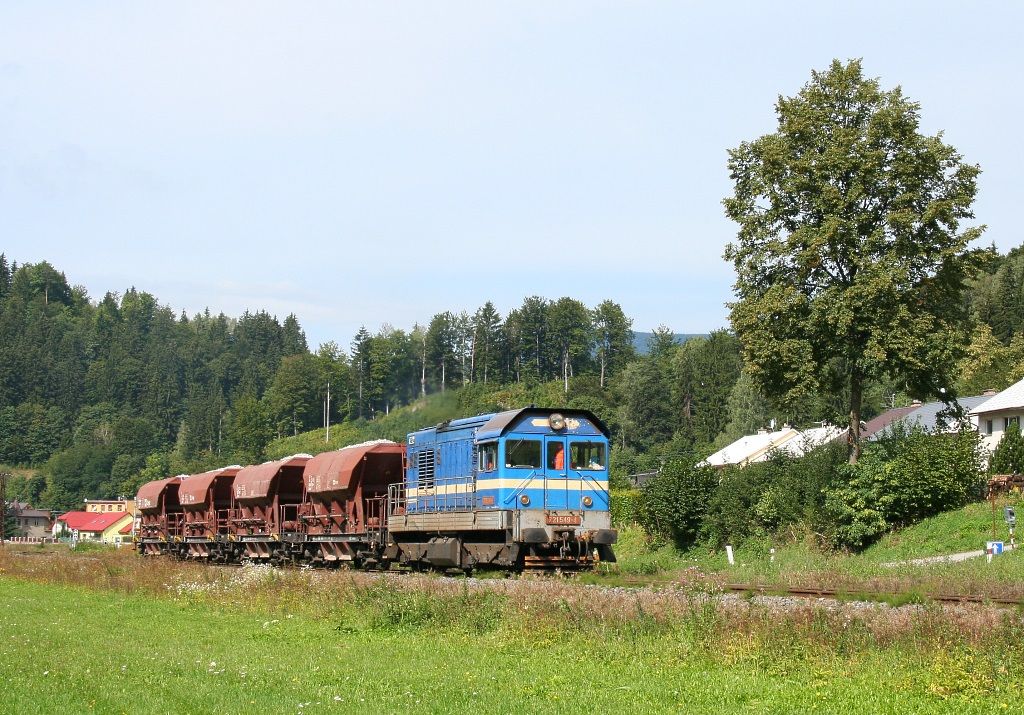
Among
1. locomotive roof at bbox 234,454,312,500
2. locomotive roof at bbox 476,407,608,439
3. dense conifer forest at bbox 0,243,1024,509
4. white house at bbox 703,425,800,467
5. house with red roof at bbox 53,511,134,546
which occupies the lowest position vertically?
house with red roof at bbox 53,511,134,546

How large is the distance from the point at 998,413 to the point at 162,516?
47691mm

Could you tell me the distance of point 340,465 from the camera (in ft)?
120

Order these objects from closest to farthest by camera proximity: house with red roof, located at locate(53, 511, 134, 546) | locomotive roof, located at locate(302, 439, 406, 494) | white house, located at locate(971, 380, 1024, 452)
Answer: locomotive roof, located at locate(302, 439, 406, 494), white house, located at locate(971, 380, 1024, 452), house with red roof, located at locate(53, 511, 134, 546)

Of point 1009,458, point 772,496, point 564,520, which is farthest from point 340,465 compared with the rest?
point 1009,458

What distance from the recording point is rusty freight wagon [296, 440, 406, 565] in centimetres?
3519

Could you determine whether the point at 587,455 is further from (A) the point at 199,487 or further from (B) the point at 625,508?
(A) the point at 199,487

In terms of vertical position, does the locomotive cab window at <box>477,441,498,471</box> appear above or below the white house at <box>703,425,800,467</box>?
below

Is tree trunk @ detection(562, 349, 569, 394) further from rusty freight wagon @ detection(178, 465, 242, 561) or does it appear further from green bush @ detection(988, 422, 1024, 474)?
green bush @ detection(988, 422, 1024, 474)

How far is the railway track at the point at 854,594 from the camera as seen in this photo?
57.1 ft

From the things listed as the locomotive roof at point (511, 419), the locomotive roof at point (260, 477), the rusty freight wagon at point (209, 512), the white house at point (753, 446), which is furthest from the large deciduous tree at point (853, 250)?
the white house at point (753, 446)

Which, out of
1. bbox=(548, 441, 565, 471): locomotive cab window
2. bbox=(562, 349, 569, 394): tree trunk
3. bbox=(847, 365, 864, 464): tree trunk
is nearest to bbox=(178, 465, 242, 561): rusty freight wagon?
bbox=(548, 441, 565, 471): locomotive cab window

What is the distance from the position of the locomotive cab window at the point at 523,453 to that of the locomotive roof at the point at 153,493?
1294 inches

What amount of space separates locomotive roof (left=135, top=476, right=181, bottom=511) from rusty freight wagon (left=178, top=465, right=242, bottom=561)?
14.1 feet

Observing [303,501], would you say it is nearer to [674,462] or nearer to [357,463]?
[357,463]
